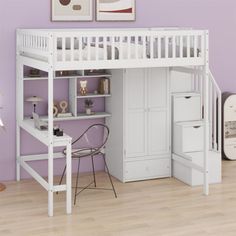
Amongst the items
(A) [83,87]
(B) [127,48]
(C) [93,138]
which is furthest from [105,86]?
(B) [127,48]

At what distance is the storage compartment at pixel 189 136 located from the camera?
523cm

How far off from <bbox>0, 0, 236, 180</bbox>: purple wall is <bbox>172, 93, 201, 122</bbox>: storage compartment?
84cm

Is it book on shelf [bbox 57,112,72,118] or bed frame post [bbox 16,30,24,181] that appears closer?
bed frame post [bbox 16,30,24,181]

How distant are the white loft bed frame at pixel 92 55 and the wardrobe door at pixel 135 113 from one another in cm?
41

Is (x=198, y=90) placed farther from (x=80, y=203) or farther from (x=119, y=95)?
(x=80, y=203)

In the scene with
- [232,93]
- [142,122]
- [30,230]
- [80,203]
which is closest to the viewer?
[30,230]

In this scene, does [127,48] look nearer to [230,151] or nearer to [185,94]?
[185,94]

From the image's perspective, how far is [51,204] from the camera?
167 inches

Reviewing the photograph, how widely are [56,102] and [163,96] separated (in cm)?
98

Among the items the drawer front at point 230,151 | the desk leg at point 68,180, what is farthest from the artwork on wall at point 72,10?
the drawer front at point 230,151

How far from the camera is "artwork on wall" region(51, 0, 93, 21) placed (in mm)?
5262

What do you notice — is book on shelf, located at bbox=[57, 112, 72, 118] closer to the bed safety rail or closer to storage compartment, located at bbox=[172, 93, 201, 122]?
the bed safety rail

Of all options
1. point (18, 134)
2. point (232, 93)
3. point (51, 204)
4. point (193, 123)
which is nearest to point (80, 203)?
point (51, 204)

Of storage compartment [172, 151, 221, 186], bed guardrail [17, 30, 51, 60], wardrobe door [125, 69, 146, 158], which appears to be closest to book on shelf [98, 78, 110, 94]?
wardrobe door [125, 69, 146, 158]
